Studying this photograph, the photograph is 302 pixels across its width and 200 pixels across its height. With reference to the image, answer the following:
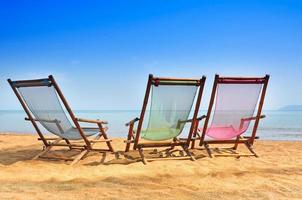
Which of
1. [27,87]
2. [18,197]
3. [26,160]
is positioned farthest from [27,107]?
[18,197]

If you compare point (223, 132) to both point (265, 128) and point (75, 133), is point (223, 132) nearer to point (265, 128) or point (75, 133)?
point (75, 133)

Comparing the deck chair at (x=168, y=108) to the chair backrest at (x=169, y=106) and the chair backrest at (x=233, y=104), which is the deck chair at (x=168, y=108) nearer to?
the chair backrest at (x=169, y=106)

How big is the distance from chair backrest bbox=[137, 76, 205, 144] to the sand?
0.55 meters

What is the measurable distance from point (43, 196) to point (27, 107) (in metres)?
2.65

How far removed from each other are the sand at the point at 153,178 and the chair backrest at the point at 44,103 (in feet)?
2.16

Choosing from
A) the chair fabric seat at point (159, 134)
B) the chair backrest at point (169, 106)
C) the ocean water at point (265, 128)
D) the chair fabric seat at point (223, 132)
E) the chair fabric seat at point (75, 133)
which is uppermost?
the chair backrest at point (169, 106)

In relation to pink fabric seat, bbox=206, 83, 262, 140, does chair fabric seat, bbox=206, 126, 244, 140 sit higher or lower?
lower

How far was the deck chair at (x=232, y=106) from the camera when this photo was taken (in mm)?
5133

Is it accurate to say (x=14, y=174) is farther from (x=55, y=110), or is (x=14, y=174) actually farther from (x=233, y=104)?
(x=233, y=104)

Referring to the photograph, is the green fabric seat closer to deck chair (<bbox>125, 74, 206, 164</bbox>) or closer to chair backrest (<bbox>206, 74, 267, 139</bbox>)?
deck chair (<bbox>125, 74, 206, 164</bbox>)

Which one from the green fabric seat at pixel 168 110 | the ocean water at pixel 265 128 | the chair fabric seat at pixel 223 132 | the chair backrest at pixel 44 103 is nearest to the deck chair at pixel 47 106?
the chair backrest at pixel 44 103

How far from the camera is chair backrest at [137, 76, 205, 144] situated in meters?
4.88

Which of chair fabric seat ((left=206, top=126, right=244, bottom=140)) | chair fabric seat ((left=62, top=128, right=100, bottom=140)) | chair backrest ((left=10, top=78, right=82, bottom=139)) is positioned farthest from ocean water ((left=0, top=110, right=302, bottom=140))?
chair backrest ((left=10, top=78, right=82, bottom=139))

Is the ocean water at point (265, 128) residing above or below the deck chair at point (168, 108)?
below
